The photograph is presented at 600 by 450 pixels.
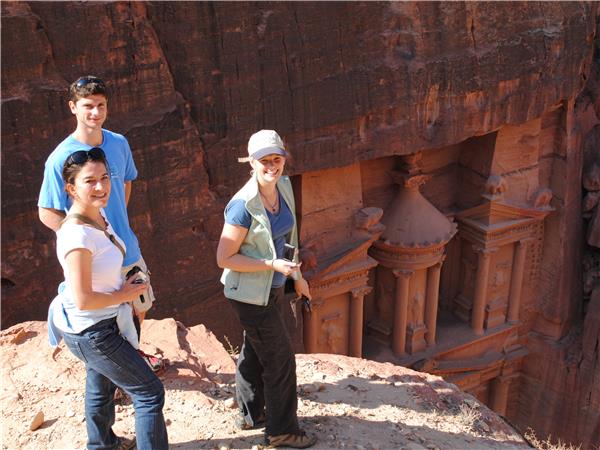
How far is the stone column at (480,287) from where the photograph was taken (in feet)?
44.7

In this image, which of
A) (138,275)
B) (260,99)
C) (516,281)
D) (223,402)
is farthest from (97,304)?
(516,281)

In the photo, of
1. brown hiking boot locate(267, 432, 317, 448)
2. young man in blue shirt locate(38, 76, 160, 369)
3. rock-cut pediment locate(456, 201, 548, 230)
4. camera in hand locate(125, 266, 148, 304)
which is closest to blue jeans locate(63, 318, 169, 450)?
camera in hand locate(125, 266, 148, 304)

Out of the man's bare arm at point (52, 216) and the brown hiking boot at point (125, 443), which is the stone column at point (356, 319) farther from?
the man's bare arm at point (52, 216)

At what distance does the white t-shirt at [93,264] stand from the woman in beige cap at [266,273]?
26.2 inches

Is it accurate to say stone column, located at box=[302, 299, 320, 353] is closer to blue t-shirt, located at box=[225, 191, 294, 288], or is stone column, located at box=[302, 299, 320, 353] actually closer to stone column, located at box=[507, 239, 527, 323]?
stone column, located at box=[507, 239, 527, 323]

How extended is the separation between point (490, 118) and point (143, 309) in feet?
29.7

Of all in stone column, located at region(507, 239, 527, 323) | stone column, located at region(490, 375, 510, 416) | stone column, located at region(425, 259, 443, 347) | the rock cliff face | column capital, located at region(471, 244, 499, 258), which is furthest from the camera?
stone column, located at region(490, 375, 510, 416)

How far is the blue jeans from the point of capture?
12.2 feet

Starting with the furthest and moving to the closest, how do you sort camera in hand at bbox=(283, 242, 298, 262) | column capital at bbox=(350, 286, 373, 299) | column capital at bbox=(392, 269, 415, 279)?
column capital at bbox=(392, 269, 415, 279) → column capital at bbox=(350, 286, 373, 299) → camera in hand at bbox=(283, 242, 298, 262)

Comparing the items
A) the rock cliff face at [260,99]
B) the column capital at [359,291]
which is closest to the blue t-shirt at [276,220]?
the rock cliff face at [260,99]

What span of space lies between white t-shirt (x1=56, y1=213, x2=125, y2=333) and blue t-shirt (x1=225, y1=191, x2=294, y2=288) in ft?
2.24

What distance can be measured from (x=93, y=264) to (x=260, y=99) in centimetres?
617

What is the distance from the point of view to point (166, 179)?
8898 mm

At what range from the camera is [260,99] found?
9.47 metres
